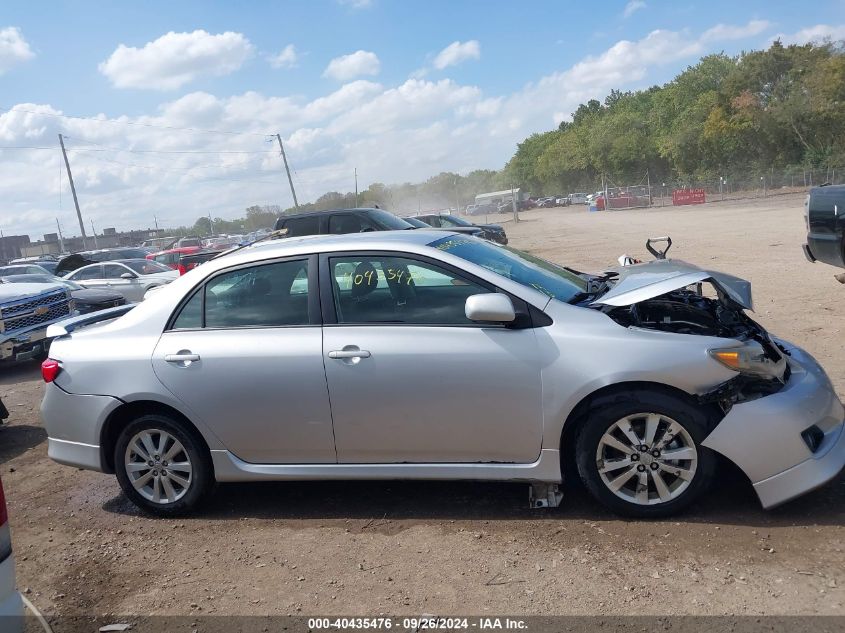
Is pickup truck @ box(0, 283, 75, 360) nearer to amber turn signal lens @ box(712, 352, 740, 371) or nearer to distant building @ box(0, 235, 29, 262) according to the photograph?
amber turn signal lens @ box(712, 352, 740, 371)

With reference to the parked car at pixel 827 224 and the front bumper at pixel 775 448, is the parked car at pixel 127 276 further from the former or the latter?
the front bumper at pixel 775 448

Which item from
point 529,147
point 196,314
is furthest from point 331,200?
point 529,147

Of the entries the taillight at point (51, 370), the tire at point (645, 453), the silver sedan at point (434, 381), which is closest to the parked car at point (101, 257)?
the taillight at point (51, 370)

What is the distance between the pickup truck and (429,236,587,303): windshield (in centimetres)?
746

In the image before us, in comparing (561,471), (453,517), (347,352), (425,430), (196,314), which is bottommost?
(453,517)

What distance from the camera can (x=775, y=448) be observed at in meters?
3.72

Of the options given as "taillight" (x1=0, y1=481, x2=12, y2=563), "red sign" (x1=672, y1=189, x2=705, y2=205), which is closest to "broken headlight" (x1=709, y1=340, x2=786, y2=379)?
"taillight" (x1=0, y1=481, x2=12, y2=563)

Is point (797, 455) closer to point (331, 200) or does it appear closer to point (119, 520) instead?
point (119, 520)

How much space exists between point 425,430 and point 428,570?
0.78 m

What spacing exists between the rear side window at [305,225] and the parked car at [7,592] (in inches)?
416

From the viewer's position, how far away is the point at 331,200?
217ft

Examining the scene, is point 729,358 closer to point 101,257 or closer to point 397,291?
point 397,291

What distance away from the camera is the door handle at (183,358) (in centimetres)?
442

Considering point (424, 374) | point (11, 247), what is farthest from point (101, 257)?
point (11, 247)
